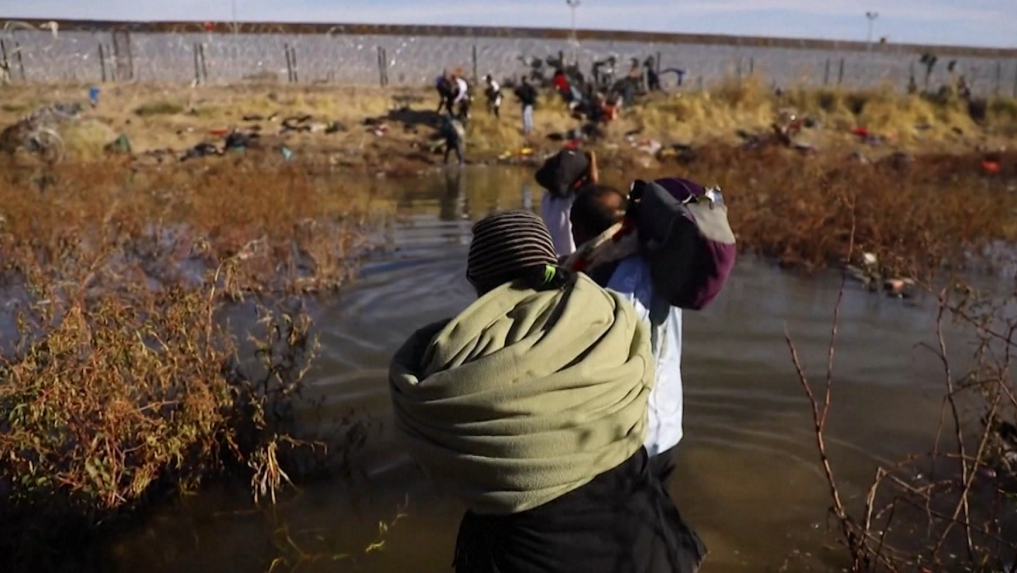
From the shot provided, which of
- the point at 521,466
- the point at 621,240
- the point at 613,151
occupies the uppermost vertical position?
the point at 621,240

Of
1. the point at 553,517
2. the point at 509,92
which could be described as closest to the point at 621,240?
the point at 553,517

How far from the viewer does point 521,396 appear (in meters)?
1.74

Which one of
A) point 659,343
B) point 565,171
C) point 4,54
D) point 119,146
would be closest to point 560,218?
point 565,171

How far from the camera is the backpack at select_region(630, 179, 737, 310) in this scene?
2377mm

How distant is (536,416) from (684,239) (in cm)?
87

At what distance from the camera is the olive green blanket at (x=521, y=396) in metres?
1.75

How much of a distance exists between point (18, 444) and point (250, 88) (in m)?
27.2

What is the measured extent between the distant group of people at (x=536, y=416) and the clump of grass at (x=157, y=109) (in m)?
25.0

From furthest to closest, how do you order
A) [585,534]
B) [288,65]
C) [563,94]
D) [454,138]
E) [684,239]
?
[288,65]
[563,94]
[454,138]
[684,239]
[585,534]

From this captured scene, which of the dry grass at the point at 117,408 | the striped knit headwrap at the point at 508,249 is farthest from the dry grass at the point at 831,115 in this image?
the striped knit headwrap at the point at 508,249

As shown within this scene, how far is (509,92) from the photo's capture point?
27.9 metres

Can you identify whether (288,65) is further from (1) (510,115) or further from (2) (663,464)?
(2) (663,464)

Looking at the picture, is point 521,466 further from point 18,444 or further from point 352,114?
point 352,114

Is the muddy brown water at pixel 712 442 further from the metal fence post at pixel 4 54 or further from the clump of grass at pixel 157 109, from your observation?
the metal fence post at pixel 4 54
